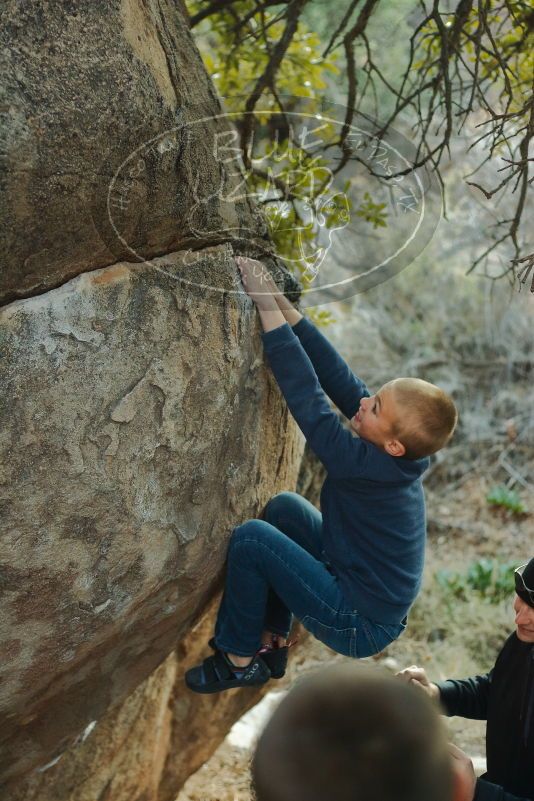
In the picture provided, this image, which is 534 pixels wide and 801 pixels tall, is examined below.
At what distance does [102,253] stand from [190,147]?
16.4 inches

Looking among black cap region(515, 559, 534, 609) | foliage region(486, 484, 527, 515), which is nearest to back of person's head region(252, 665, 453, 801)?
black cap region(515, 559, 534, 609)

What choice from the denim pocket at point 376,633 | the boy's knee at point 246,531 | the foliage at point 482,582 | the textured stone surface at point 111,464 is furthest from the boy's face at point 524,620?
the foliage at point 482,582

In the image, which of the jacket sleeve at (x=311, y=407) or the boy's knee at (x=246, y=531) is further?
the boy's knee at (x=246, y=531)

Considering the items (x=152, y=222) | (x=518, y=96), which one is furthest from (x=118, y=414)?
(x=518, y=96)

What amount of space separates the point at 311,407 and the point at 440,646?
4108 mm

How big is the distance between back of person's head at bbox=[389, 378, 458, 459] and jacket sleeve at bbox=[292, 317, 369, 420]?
0.31 m

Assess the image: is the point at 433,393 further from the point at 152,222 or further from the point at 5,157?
the point at 5,157

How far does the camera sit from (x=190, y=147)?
2520 mm

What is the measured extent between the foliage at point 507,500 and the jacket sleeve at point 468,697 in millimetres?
4998

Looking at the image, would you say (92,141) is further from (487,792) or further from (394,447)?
(487,792)

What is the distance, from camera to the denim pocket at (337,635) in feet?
9.27

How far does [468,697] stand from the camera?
2.59 meters

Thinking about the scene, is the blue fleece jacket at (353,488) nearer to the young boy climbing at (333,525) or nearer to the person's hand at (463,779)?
the young boy climbing at (333,525)

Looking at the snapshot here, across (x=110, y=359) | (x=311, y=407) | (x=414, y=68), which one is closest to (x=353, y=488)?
(x=311, y=407)
